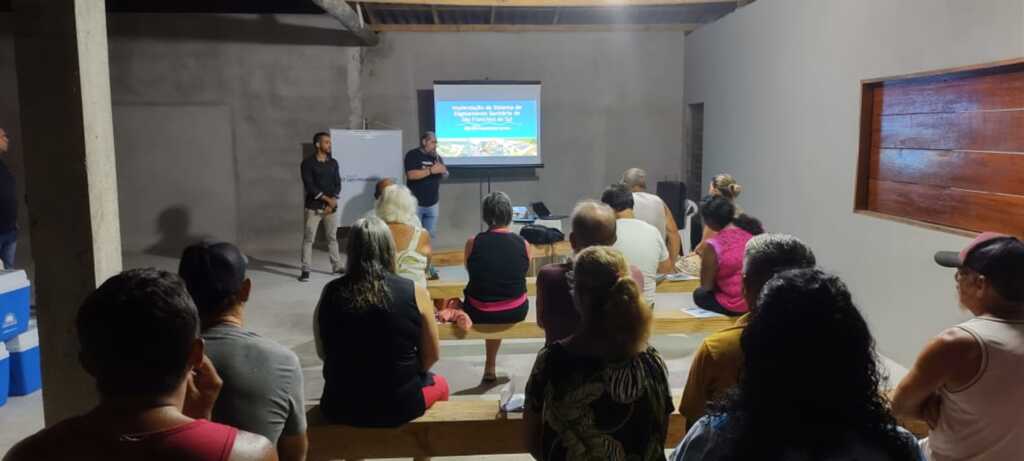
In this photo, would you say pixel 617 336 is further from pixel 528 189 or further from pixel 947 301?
pixel 528 189

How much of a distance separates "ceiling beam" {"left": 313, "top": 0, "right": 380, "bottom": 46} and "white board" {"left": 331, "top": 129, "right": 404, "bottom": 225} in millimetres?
1078

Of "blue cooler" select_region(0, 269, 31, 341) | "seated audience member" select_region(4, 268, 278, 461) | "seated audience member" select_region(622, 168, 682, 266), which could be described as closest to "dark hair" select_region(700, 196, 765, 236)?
"seated audience member" select_region(622, 168, 682, 266)

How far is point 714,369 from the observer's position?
177 centimetres

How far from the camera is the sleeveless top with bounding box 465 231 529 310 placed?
3424 millimetres

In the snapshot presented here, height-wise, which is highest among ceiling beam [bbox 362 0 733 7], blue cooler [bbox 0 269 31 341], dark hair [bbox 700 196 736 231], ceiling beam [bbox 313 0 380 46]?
ceiling beam [bbox 362 0 733 7]

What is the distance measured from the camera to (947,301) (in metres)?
3.61

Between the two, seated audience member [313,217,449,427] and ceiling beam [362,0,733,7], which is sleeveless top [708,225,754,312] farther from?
ceiling beam [362,0,733,7]

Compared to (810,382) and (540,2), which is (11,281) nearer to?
(810,382)

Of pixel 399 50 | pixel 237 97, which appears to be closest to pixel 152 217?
pixel 237 97

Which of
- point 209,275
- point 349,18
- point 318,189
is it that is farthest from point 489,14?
point 209,275

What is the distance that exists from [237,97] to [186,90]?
586mm

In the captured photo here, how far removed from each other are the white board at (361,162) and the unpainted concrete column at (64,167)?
17.6 feet

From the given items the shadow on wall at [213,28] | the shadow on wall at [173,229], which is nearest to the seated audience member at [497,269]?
the shadow on wall at [213,28]

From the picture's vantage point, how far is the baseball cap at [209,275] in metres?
1.68
